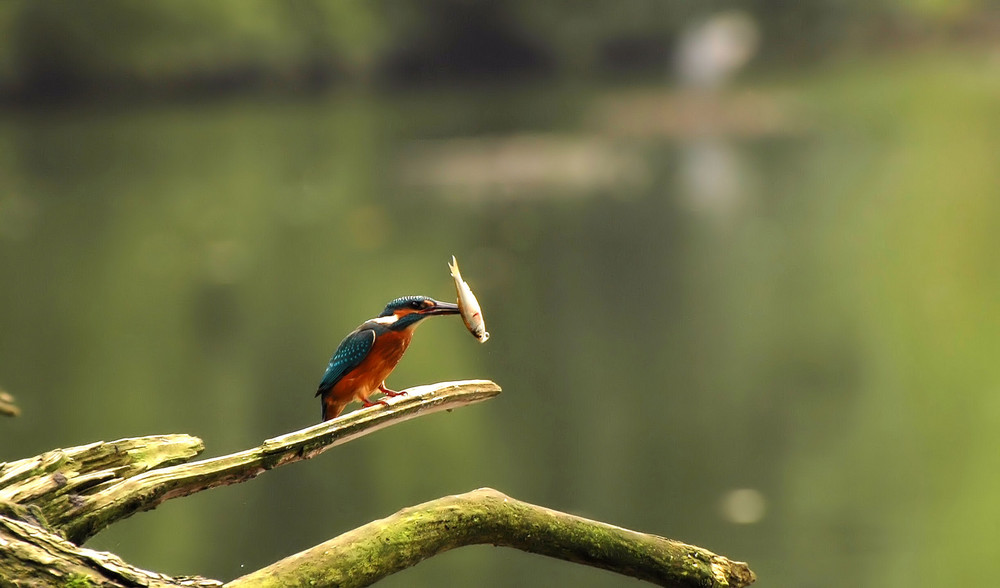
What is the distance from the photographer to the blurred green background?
4.29 metres

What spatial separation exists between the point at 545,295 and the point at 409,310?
5169 mm

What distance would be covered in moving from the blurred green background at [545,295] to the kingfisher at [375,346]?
2094mm

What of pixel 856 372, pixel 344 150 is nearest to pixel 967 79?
pixel 344 150

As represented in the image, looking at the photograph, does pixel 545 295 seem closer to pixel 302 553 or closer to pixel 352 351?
pixel 352 351

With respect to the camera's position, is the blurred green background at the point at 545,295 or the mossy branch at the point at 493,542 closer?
the mossy branch at the point at 493,542

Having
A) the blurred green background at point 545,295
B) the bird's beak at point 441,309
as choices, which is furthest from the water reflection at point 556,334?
the bird's beak at point 441,309

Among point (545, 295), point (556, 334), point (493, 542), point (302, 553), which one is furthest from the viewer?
point (545, 295)

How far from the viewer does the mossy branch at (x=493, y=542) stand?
1580 mm

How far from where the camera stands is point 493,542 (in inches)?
67.1

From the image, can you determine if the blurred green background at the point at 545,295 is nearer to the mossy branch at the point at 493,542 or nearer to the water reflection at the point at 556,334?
the water reflection at the point at 556,334

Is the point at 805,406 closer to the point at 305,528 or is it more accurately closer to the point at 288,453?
the point at 305,528

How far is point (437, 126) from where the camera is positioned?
13531mm

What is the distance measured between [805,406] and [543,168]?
21.2ft

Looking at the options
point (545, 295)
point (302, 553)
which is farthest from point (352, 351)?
point (545, 295)
